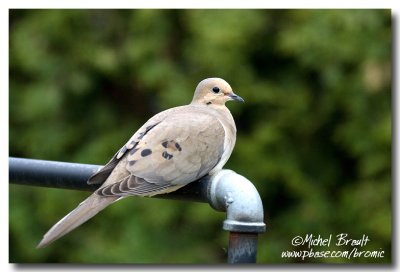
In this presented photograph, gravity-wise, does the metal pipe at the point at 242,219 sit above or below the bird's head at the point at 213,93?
below

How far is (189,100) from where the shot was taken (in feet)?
14.4

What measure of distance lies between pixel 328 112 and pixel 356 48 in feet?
1.32

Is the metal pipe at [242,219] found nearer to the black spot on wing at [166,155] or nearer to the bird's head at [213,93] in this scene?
the black spot on wing at [166,155]

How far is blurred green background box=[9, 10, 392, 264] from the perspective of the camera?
4340 mm

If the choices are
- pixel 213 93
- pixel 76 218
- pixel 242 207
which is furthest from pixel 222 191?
pixel 213 93

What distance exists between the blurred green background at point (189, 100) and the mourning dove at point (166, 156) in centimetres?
143

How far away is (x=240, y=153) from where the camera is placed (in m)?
4.48

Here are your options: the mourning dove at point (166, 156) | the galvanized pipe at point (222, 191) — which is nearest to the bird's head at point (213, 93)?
the mourning dove at point (166, 156)

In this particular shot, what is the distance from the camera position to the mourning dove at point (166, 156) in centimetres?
257

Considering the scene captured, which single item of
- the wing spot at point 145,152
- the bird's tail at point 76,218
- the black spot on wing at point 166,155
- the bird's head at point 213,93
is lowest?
the bird's tail at point 76,218

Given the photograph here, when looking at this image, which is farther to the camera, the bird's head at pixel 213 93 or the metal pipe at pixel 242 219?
the bird's head at pixel 213 93

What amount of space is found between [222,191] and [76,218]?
453 mm
